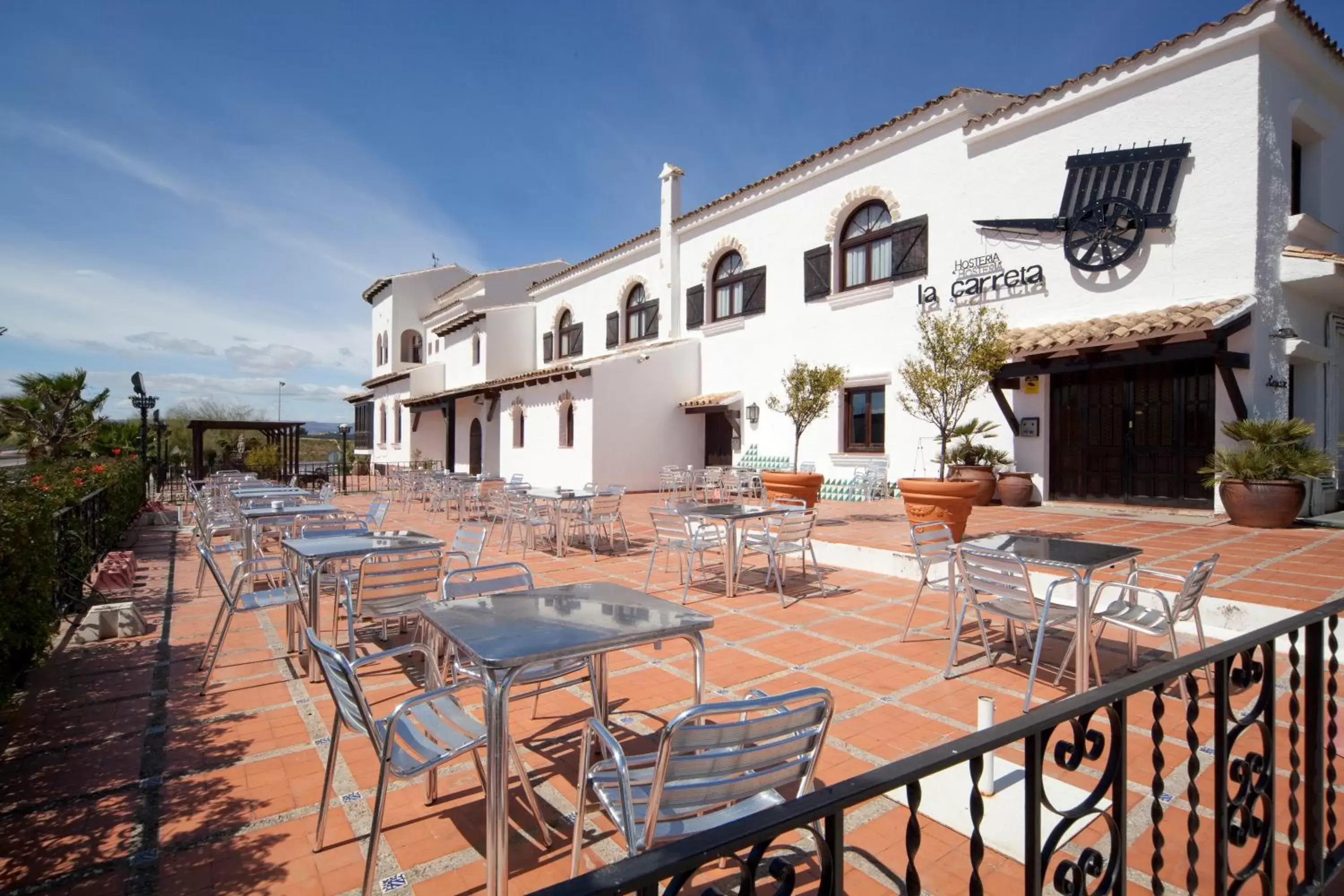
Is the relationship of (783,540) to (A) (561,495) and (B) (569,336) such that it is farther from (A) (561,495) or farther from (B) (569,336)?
(B) (569,336)

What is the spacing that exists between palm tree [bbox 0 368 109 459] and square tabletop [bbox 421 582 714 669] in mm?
13319

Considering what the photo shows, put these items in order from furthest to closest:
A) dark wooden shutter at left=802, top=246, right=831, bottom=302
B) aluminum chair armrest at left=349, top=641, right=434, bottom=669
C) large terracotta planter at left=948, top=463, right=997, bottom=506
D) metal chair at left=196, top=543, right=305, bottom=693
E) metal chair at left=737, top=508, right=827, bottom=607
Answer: dark wooden shutter at left=802, top=246, right=831, bottom=302 → large terracotta planter at left=948, top=463, right=997, bottom=506 → metal chair at left=737, top=508, right=827, bottom=607 → metal chair at left=196, top=543, right=305, bottom=693 → aluminum chair armrest at left=349, top=641, right=434, bottom=669

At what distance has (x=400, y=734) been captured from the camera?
8.23 feet

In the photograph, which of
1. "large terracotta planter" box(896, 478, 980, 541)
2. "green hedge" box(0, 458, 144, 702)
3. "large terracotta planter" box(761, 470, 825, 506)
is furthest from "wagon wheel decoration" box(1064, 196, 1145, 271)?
"green hedge" box(0, 458, 144, 702)

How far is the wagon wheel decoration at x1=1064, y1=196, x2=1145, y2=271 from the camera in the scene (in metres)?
9.88

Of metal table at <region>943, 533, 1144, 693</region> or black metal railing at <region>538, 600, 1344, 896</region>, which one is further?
metal table at <region>943, 533, 1144, 693</region>

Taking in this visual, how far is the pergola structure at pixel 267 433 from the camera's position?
741 inches

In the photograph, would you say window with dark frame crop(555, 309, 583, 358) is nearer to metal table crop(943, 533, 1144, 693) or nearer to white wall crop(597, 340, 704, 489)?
white wall crop(597, 340, 704, 489)

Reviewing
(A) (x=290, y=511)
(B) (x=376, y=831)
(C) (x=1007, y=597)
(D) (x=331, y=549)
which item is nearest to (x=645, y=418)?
(A) (x=290, y=511)

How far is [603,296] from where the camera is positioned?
21328 millimetres

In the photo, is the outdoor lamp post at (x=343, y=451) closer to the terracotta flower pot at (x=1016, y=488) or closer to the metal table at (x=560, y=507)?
the metal table at (x=560, y=507)

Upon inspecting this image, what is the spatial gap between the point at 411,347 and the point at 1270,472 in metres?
29.3

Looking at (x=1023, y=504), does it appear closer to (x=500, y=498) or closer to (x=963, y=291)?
(x=963, y=291)

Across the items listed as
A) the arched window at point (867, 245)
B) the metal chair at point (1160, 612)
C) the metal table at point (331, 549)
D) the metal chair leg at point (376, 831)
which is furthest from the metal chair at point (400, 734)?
the arched window at point (867, 245)
